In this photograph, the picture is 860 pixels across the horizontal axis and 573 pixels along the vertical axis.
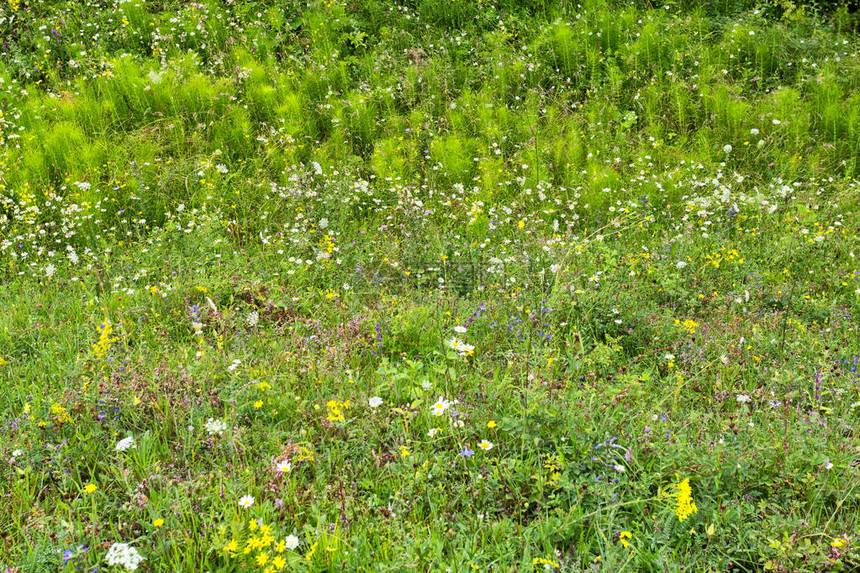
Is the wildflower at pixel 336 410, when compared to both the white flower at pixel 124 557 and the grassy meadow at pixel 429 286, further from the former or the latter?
the white flower at pixel 124 557

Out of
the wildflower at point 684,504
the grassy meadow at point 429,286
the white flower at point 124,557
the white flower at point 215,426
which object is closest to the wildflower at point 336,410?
the grassy meadow at point 429,286

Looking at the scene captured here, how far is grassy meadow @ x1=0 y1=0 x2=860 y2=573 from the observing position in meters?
2.50

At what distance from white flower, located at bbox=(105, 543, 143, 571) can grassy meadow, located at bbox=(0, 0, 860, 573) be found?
13mm

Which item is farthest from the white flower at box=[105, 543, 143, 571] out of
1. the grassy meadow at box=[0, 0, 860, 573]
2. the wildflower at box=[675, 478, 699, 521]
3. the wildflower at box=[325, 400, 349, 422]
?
the wildflower at box=[675, 478, 699, 521]

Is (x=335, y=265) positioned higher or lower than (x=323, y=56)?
lower

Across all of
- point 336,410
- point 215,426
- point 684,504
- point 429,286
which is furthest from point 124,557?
point 429,286

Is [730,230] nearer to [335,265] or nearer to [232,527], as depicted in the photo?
[335,265]

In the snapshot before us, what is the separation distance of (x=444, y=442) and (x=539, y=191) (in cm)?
341

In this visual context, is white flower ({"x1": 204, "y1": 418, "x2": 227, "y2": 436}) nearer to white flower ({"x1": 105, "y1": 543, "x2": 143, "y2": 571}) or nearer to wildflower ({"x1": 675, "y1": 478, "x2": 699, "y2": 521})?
white flower ({"x1": 105, "y1": 543, "x2": 143, "y2": 571})

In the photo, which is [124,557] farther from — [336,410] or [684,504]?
[684,504]

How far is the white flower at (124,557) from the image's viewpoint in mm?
2066

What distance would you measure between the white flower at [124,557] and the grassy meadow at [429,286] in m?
0.01

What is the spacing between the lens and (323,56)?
316 inches

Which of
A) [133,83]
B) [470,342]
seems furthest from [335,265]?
[133,83]
